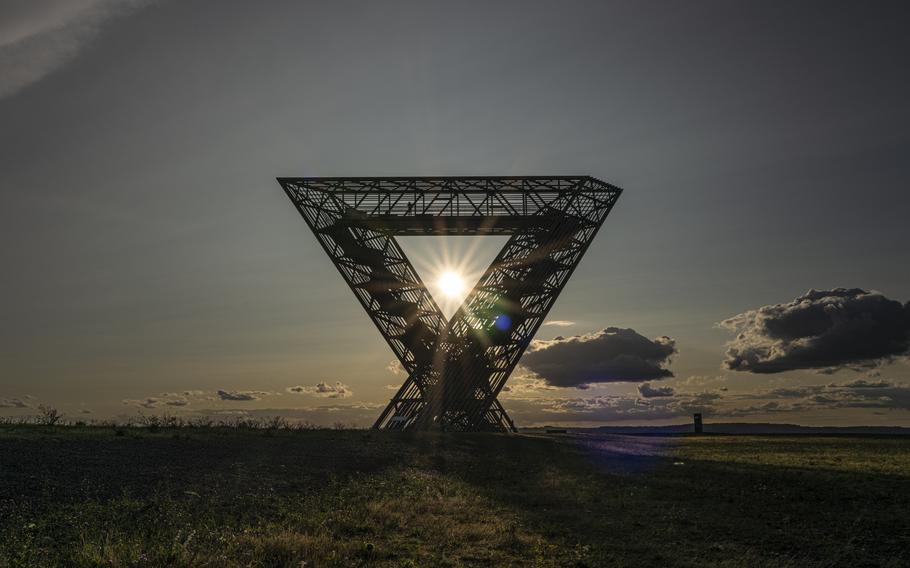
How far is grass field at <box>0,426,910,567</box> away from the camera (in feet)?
40.2

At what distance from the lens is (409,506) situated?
16922mm

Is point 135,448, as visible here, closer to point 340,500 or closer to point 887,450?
point 340,500

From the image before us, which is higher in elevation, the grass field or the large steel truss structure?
the large steel truss structure

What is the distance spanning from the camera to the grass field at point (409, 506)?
1226cm

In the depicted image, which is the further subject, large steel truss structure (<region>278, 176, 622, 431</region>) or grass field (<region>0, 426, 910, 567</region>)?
large steel truss structure (<region>278, 176, 622, 431</region>)

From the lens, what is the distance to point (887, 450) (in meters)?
32.1

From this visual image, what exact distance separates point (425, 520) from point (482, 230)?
30.2 meters

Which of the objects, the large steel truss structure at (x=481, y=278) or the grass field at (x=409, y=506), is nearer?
the grass field at (x=409, y=506)

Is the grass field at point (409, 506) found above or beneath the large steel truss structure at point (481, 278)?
beneath

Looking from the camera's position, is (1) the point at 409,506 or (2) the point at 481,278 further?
(2) the point at 481,278

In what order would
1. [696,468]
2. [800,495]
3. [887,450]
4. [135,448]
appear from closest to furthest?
[800,495] < [135,448] < [696,468] < [887,450]

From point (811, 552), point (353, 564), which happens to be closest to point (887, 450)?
point (811, 552)

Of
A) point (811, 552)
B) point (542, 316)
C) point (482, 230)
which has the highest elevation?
point (482, 230)

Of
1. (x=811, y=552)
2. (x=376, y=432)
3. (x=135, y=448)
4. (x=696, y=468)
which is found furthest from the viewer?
(x=376, y=432)
